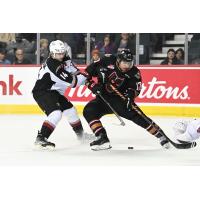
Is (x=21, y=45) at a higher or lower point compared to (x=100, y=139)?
higher

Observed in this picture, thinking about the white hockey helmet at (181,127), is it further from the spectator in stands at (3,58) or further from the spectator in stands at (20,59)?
the spectator in stands at (3,58)

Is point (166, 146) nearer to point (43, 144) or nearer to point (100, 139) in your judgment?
point (100, 139)

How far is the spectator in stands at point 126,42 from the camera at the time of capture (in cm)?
746

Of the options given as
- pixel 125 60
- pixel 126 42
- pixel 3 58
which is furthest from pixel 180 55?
pixel 125 60

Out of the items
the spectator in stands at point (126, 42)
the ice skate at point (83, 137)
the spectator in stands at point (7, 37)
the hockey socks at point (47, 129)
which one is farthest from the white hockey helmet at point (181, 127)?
the spectator in stands at point (7, 37)

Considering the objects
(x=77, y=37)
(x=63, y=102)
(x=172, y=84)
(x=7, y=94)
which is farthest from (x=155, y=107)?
Answer: (x=63, y=102)

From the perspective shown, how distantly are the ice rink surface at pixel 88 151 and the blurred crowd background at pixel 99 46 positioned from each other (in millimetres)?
1748

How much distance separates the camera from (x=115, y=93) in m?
4.57

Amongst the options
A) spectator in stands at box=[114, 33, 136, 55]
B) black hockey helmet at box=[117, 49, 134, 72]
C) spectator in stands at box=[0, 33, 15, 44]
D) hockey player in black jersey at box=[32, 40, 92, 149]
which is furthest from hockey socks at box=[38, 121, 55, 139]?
spectator in stands at box=[0, 33, 15, 44]

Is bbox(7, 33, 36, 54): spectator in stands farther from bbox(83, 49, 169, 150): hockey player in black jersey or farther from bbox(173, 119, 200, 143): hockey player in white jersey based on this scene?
bbox(173, 119, 200, 143): hockey player in white jersey

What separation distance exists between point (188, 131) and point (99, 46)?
11.0 feet

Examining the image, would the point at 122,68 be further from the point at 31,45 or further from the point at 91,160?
the point at 31,45

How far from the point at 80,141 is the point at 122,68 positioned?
2.96 ft

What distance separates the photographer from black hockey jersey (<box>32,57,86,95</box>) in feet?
14.7
